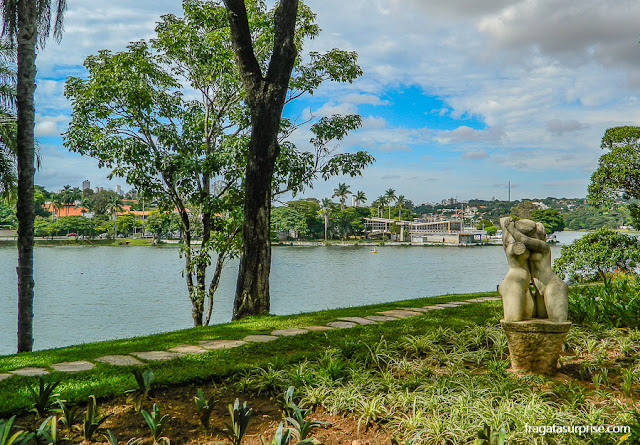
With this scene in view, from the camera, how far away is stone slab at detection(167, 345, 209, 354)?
3.45m

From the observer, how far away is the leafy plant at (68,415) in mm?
2223

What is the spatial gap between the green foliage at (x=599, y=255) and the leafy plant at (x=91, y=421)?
31.9ft

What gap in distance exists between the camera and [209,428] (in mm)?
2225

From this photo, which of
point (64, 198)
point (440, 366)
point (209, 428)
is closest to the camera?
point (209, 428)

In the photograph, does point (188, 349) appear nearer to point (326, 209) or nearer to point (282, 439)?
point (282, 439)

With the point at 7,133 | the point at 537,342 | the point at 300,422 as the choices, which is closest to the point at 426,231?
the point at 7,133

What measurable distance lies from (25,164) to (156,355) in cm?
379

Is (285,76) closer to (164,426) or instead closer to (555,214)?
(164,426)

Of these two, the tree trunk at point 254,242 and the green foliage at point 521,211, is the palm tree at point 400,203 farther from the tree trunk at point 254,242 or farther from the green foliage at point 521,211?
the tree trunk at point 254,242

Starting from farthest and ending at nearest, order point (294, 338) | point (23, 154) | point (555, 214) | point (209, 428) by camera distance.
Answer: point (555, 214)
point (23, 154)
point (294, 338)
point (209, 428)

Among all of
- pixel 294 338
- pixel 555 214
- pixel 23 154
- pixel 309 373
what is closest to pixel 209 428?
pixel 309 373

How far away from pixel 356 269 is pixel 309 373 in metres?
26.9

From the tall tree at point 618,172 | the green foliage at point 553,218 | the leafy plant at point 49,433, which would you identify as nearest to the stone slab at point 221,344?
the leafy plant at point 49,433

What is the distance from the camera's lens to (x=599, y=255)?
368 inches
